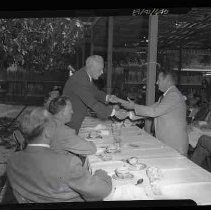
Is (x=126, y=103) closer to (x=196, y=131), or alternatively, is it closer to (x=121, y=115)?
(x=121, y=115)

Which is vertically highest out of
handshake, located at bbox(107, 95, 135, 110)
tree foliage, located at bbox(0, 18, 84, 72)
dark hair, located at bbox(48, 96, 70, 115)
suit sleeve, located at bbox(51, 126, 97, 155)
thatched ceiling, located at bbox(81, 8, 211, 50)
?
thatched ceiling, located at bbox(81, 8, 211, 50)

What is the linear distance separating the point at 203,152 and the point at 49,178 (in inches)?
101

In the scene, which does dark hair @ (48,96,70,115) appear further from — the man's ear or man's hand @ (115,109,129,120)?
man's hand @ (115,109,129,120)

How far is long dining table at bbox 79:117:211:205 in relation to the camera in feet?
6.46

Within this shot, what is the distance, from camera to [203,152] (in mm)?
3973

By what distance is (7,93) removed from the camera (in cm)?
1605

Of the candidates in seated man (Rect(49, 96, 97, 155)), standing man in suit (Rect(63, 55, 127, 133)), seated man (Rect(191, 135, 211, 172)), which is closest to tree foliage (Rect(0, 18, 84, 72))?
standing man in suit (Rect(63, 55, 127, 133))

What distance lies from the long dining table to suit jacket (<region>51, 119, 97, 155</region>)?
0.39 ft

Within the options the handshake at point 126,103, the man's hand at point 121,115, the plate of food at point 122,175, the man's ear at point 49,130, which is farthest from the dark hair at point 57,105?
the man's hand at point 121,115

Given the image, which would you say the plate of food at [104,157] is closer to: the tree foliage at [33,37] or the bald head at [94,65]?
the bald head at [94,65]

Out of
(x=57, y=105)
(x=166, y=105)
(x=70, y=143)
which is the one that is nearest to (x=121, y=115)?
(x=166, y=105)

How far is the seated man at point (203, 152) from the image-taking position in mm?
3906

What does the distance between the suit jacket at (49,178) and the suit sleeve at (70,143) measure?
0.74 m
